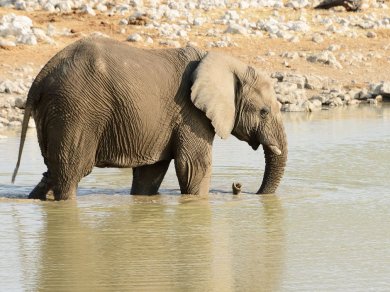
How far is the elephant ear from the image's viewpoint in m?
10.3

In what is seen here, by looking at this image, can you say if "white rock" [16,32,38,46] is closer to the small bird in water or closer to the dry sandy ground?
the dry sandy ground

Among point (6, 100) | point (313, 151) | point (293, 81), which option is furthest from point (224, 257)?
point (293, 81)

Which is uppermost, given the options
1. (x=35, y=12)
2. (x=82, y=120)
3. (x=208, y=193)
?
(x=82, y=120)

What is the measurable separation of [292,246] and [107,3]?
1684 cm

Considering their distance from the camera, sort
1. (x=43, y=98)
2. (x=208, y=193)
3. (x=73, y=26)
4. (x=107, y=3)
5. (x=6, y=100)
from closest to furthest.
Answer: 1. (x=43, y=98)
2. (x=208, y=193)
3. (x=6, y=100)
4. (x=73, y=26)
5. (x=107, y=3)

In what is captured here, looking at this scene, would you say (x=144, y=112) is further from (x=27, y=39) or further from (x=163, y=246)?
(x=27, y=39)

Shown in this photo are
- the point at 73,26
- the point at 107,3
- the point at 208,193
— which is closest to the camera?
the point at 208,193

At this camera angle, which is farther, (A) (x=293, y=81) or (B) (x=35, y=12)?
(B) (x=35, y=12)

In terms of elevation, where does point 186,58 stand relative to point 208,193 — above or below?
above

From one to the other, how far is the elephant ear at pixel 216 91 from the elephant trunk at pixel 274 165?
538mm

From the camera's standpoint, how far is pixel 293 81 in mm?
19750

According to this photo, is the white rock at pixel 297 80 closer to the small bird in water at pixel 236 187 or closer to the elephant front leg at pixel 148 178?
the small bird in water at pixel 236 187

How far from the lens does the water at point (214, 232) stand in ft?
25.0

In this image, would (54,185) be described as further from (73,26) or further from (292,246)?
Result: (73,26)
